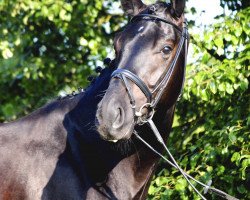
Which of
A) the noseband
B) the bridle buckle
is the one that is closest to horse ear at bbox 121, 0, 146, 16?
the noseband

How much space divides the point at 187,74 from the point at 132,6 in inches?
67.7

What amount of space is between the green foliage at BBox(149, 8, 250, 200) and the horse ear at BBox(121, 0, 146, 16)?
1.48 m

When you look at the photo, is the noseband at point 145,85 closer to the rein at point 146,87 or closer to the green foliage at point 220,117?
the rein at point 146,87

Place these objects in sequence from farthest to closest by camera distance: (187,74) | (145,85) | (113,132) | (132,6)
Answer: (187,74) → (132,6) → (145,85) → (113,132)

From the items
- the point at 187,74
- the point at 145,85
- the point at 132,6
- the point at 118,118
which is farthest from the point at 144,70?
the point at 187,74

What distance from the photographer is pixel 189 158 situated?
584cm

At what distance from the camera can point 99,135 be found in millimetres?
3838

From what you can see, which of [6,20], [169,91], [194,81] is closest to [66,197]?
[169,91]

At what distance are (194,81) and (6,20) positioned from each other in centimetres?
365

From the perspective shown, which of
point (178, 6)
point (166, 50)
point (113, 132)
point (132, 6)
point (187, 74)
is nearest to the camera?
point (113, 132)

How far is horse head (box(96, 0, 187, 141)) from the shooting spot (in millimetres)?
3480

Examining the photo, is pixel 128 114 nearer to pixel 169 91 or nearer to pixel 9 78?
pixel 169 91

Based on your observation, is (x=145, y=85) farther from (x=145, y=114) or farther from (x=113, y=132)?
(x=113, y=132)

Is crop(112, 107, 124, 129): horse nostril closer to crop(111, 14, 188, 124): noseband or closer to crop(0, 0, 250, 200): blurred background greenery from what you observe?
crop(111, 14, 188, 124): noseband
